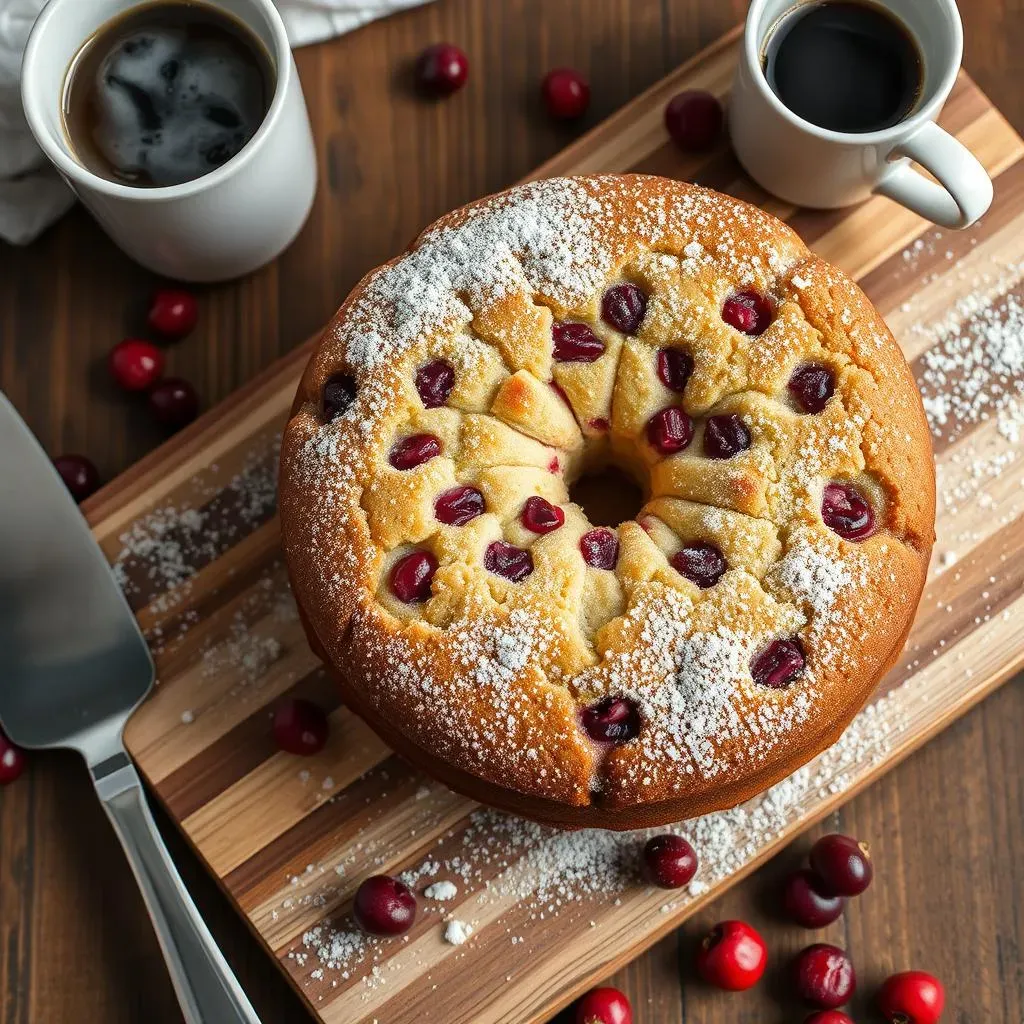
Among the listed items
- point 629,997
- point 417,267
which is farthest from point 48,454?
point 629,997

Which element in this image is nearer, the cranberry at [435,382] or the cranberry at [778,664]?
the cranberry at [778,664]

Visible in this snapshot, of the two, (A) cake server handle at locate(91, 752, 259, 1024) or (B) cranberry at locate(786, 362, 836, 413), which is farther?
(A) cake server handle at locate(91, 752, 259, 1024)

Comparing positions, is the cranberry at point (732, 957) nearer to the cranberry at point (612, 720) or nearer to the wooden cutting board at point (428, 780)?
the wooden cutting board at point (428, 780)

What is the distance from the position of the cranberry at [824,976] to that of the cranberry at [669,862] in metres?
0.32

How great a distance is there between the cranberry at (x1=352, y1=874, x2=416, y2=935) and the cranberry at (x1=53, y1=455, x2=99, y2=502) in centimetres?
96

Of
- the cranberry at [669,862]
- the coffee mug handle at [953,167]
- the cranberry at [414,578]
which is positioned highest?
the coffee mug handle at [953,167]

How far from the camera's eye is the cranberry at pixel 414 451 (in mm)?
1959

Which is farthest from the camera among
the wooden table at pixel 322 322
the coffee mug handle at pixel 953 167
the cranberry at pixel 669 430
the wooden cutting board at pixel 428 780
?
the wooden table at pixel 322 322

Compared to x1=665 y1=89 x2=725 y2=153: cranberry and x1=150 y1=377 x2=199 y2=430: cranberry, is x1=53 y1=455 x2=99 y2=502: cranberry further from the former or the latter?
x1=665 y1=89 x2=725 y2=153: cranberry

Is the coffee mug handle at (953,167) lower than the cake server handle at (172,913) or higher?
higher

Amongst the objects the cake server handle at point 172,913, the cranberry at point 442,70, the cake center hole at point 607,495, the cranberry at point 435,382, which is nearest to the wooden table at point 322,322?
the cranberry at point 442,70

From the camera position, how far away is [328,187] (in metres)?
2.57

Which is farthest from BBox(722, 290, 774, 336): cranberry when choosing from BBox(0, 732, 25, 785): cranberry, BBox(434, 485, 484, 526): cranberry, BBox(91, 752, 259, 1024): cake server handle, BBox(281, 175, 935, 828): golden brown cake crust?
BBox(0, 732, 25, 785): cranberry

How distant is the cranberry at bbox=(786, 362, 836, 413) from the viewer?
6.45ft
